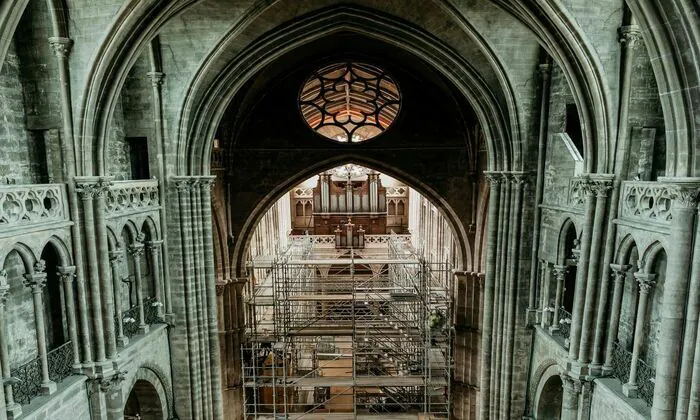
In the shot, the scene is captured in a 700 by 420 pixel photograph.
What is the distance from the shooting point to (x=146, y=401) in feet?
39.1

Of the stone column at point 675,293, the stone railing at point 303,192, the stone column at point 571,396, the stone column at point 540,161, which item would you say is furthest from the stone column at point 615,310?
the stone railing at point 303,192

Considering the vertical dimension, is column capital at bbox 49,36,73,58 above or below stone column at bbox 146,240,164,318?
above

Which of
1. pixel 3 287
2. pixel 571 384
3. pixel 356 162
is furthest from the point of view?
pixel 356 162

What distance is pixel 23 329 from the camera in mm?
8516

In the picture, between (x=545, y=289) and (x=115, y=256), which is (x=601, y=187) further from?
(x=115, y=256)

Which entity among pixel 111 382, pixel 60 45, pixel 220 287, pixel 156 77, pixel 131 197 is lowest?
pixel 220 287

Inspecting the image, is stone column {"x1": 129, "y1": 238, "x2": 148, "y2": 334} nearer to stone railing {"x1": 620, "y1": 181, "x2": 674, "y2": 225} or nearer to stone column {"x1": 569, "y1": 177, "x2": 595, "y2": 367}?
stone column {"x1": 569, "y1": 177, "x2": 595, "y2": 367}

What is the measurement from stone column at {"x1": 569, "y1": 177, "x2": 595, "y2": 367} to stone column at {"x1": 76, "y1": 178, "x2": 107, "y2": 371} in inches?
330

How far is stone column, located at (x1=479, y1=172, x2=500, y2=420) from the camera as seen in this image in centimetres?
1327

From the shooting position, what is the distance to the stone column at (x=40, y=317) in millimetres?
8211

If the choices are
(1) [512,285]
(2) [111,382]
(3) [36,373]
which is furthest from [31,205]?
(1) [512,285]

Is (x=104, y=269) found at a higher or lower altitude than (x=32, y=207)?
lower

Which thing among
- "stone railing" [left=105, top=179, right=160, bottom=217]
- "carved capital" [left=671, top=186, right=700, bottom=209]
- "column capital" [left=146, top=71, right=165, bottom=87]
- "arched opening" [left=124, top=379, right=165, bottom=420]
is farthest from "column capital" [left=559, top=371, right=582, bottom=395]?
"column capital" [left=146, top=71, right=165, bottom=87]

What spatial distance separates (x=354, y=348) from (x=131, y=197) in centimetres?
837
